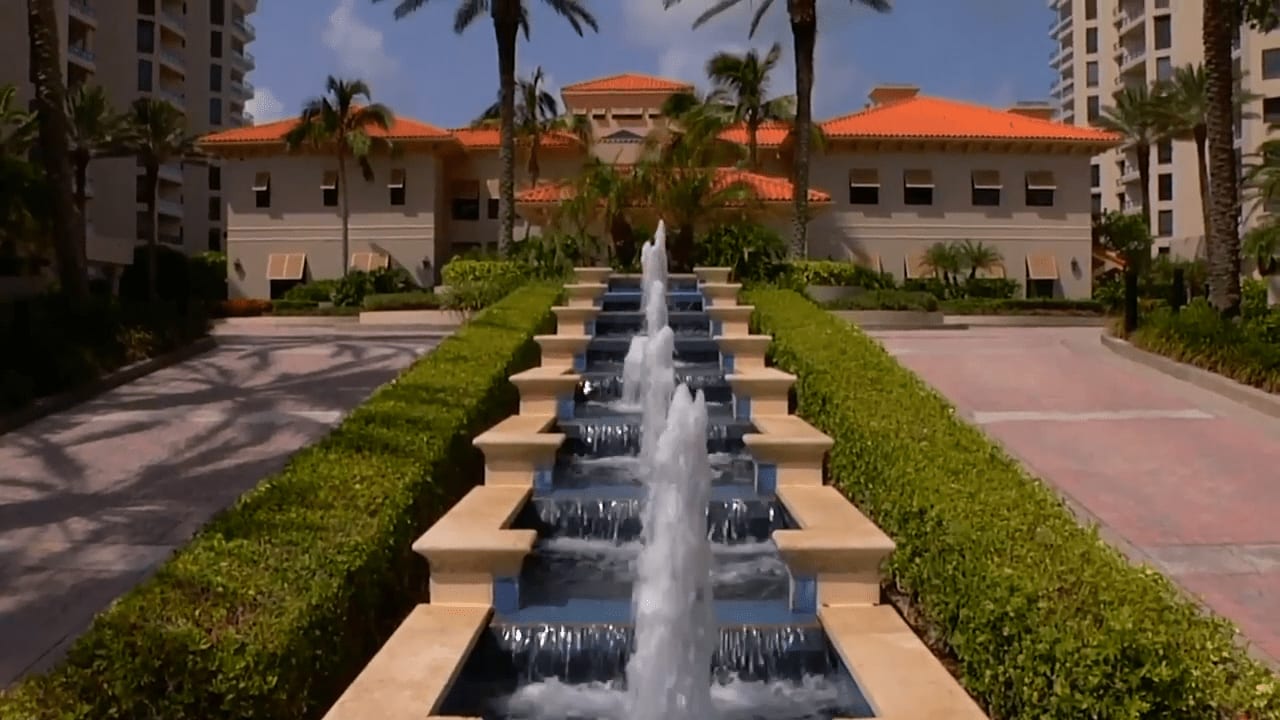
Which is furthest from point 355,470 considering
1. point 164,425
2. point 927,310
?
point 927,310

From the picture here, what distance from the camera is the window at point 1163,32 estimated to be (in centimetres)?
6531

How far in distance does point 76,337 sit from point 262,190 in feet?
93.6

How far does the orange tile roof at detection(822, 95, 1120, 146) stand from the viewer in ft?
126

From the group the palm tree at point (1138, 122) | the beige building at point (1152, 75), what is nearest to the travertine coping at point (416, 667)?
the palm tree at point (1138, 122)

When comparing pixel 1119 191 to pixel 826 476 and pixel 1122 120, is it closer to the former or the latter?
pixel 1122 120

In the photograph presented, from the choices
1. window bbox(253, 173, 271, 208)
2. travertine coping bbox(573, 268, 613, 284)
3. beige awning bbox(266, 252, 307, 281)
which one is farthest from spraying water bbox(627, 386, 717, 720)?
window bbox(253, 173, 271, 208)

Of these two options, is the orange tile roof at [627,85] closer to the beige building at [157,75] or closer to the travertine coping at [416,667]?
the beige building at [157,75]

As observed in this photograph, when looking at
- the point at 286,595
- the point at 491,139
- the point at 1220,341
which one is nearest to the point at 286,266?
the point at 491,139

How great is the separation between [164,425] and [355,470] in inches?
211

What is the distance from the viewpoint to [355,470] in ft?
24.0

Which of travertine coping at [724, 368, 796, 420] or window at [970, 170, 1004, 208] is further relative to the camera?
window at [970, 170, 1004, 208]

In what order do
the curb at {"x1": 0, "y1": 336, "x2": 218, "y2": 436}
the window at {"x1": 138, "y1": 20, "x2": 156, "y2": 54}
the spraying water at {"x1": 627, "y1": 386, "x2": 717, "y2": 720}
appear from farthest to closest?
the window at {"x1": 138, "y1": 20, "x2": 156, "y2": 54} < the curb at {"x1": 0, "y1": 336, "x2": 218, "y2": 436} < the spraying water at {"x1": 627, "y1": 386, "x2": 717, "y2": 720}

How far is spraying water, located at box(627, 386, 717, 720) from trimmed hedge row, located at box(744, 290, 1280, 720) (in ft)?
3.96

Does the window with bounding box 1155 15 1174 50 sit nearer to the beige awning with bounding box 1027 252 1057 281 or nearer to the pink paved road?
the beige awning with bounding box 1027 252 1057 281
